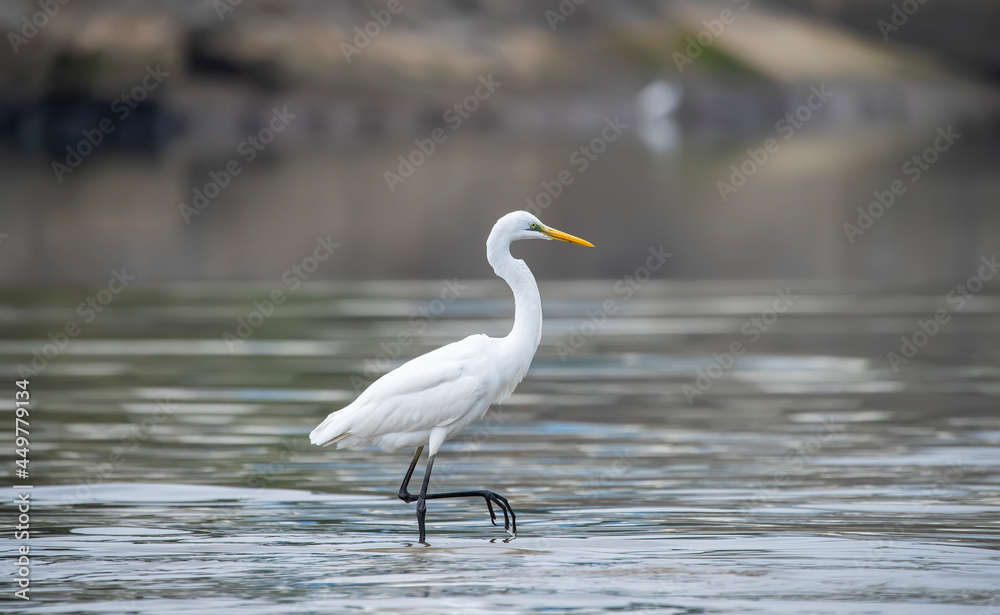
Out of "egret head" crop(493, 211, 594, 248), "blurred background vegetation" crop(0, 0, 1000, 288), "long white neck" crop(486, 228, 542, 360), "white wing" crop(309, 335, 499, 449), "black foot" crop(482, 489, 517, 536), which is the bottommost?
"black foot" crop(482, 489, 517, 536)

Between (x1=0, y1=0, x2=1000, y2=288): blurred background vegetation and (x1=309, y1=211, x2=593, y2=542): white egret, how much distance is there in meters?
18.1

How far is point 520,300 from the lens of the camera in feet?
34.3

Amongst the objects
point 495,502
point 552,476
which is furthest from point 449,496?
point 552,476

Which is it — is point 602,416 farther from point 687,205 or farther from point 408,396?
point 687,205

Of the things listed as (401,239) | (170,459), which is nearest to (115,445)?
(170,459)

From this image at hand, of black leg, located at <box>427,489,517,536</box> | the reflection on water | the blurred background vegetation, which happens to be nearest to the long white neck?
black leg, located at <box>427,489,517,536</box>

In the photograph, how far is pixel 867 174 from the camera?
199ft

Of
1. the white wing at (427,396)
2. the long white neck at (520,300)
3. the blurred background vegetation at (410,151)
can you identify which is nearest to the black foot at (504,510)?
the white wing at (427,396)

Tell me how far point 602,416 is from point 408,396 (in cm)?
454

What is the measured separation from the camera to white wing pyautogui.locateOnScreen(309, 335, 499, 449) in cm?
1020

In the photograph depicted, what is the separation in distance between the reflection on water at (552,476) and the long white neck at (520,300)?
120cm

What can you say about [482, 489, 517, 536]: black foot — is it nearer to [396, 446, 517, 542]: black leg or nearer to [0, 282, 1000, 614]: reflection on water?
[396, 446, 517, 542]: black leg

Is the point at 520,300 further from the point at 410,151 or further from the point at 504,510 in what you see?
the point at 410,151

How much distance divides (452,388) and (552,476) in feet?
6.75
